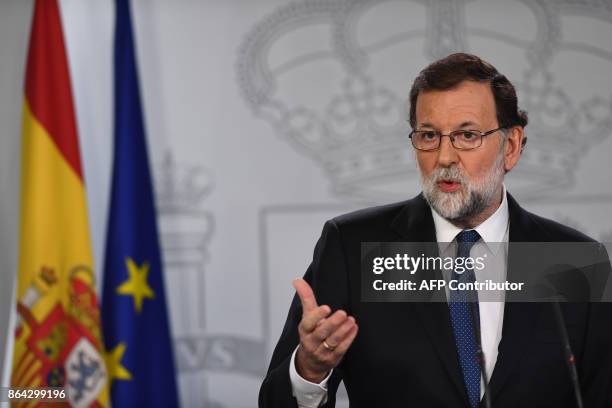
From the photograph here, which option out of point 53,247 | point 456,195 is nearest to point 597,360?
point 456,195

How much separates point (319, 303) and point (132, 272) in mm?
1806

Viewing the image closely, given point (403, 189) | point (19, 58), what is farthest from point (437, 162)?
point (19, 58)

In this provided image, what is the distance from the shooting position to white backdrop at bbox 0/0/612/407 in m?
3.68

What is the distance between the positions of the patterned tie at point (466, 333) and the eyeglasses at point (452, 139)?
29 cm

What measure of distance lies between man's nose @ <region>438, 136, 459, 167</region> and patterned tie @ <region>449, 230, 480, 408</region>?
25 centimetres

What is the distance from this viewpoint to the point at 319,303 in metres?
1.74

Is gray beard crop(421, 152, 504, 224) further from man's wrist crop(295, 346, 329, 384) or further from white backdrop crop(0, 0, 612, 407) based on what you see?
white backdrop crop(0, 0, 612, 407)

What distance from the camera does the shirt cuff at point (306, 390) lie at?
5.19 ft

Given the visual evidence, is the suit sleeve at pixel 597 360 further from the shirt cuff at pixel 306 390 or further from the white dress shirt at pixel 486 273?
the shirt cuff at pixel 306 390

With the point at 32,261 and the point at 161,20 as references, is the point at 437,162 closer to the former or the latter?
the point at 32,261

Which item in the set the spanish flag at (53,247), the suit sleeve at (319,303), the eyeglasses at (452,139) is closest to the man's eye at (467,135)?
the eyeglasses at (452,139)

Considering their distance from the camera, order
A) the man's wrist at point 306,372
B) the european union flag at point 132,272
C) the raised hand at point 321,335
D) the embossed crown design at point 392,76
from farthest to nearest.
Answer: the embossed crown design at point 392,76
the european union flag at point 132,272
the man's wrist at point 306,372
the raised hand at point 321,335

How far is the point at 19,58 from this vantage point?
3678mm
